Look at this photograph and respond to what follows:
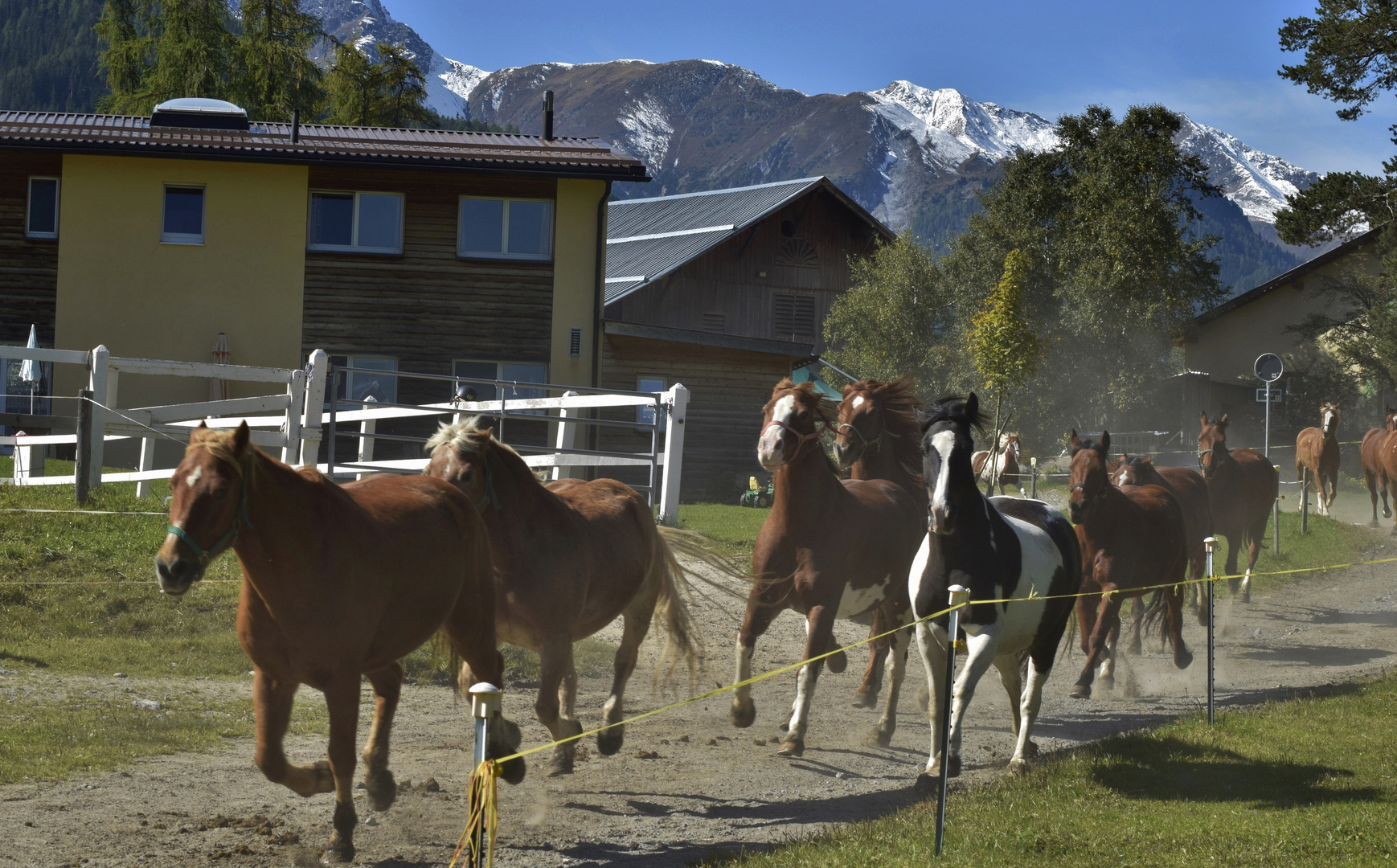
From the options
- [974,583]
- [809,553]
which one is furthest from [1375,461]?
[974,583]

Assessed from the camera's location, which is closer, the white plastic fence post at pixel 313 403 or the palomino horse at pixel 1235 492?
the white plastic fence post at pixel 313 403

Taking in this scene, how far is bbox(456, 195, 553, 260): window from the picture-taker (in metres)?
21.6

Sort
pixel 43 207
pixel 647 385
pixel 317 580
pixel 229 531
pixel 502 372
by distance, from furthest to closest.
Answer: pixel 647 385 < pixel 502 372 < pixel 43 207 < pixel 317 580 < pixel 229 531

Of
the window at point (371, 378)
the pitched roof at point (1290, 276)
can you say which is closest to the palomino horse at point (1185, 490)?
the window at point (371, 378)

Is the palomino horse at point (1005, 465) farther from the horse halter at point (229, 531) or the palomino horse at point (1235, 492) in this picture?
the horse halter at point (229, 531)

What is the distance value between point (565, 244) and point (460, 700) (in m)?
15.4

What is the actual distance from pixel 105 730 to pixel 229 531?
308 cm

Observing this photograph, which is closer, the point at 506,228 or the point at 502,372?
the point at 506,228

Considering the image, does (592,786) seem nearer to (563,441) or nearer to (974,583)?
(974,583)

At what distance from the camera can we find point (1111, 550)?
9.83 metres

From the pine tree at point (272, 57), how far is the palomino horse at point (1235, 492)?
28417 mm

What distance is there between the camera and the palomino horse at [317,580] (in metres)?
4.50

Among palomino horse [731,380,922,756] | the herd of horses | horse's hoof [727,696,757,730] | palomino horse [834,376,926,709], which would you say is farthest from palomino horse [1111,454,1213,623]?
horse's hoof [727,696,757,730]

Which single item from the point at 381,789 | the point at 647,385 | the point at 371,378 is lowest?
the point at 381,789
